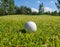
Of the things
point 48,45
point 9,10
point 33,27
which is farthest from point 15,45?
point 9,10

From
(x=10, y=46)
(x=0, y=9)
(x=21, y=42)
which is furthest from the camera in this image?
(x=0, y=9)

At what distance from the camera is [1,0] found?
69312mm

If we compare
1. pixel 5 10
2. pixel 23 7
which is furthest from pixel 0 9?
pixel 23 7

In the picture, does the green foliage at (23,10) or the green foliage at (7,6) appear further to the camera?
the green foliage at (23,10)

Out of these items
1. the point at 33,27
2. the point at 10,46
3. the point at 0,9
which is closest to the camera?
the point at 10,46

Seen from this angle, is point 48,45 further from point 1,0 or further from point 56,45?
point 1,0

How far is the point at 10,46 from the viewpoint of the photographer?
23.1 feet

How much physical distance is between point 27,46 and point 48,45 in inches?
34.1

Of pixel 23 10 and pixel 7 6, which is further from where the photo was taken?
pixel 23 10

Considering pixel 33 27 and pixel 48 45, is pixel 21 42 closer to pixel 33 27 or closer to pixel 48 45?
pixel 48 45

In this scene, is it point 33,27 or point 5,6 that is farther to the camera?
point 5,6

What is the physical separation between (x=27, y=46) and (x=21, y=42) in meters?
0.65

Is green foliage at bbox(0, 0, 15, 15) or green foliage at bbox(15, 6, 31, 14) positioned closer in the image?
green foliage at bbox(0, 0, 15, 15)

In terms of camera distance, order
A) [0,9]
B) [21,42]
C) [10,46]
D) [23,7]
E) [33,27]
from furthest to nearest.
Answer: [23,7] → [0,9] → [33,27] → [21,42] → [10,46]
